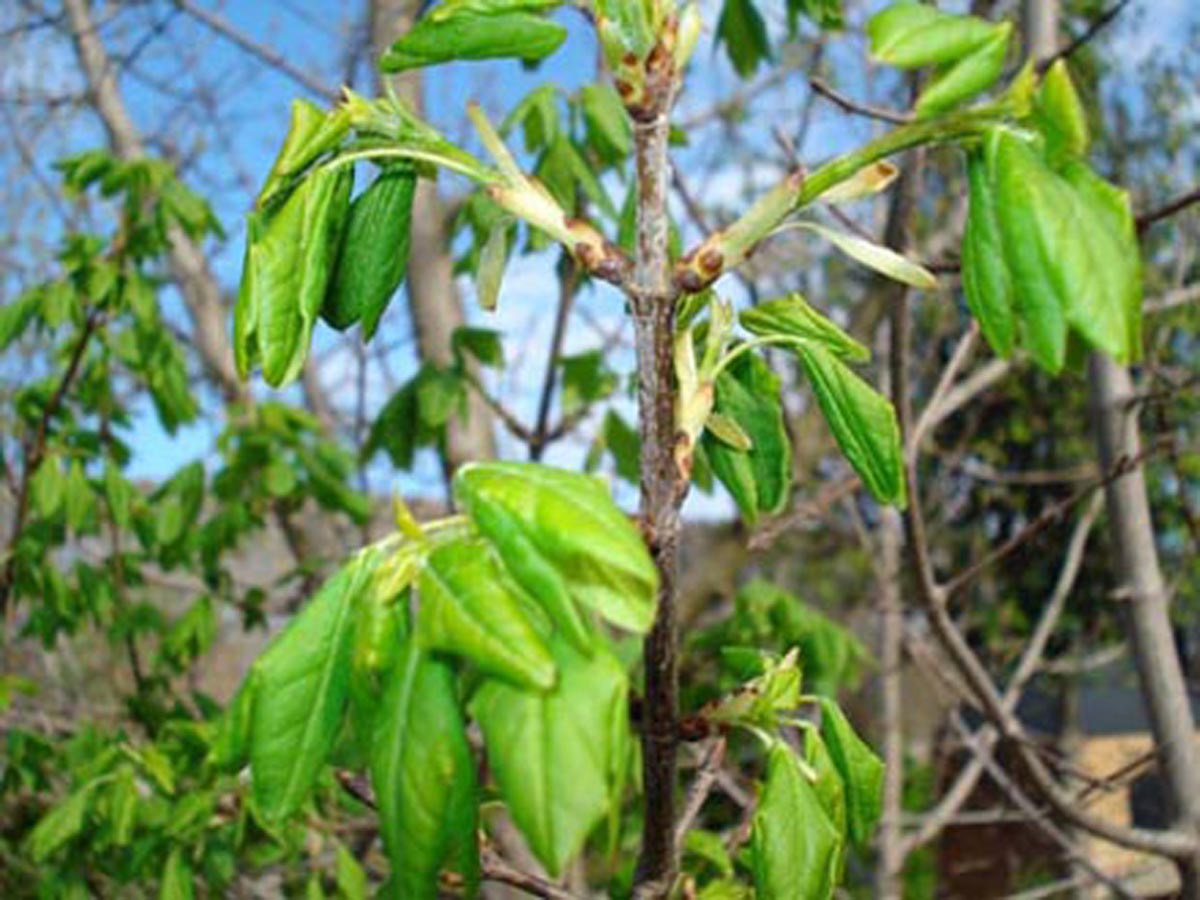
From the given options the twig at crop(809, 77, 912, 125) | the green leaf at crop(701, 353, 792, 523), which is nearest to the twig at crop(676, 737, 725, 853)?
the green leaf at crop(701, 353, 792, 523)

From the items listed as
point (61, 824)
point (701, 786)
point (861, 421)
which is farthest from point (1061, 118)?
point (61, 824)

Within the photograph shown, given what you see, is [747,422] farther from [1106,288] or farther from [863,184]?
[1106,288]

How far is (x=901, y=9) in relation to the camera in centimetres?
76

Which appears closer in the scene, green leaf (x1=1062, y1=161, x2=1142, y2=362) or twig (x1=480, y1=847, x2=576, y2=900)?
green leaf (x1=1062, y1=161, x2=1142, y2=362)

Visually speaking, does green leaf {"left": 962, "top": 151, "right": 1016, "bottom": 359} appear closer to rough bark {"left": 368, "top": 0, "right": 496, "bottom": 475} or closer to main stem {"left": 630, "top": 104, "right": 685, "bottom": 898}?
main stem {"left": 630, "top": 104, "right": 685, "bottom": 898}

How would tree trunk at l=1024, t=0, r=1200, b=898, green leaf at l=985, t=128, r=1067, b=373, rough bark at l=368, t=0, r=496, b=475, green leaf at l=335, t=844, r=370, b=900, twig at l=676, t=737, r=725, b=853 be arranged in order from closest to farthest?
green leaf at l=985, t=128, r=1067, b=373, twig at l=676, t=737, r=725, b=853, tree trunk at l=1024, t=0, r=1200, b=898, green leaf at l=335, t=844, r=370, b=900, rough bark at l=368, t=0, r=496, b=475

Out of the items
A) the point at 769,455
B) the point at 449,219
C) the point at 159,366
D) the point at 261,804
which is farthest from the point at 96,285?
the point at 261,804

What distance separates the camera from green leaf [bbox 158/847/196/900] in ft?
7.39

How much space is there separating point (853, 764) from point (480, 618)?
424mm

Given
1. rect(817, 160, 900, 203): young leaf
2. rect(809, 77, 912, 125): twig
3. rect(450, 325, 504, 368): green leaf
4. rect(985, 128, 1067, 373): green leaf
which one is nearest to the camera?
rect(985, 128, 1067, 373): green leaf

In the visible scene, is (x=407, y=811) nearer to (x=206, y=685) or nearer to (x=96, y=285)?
(x=96, y=285)

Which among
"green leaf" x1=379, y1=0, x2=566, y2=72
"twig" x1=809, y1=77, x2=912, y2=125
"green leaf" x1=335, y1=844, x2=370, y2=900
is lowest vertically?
"green leaf" x1=335, y1=844, x2=370, y2=900

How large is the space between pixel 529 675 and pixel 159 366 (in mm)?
2587

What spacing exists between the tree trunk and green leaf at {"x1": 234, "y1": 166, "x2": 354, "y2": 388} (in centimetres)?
139
